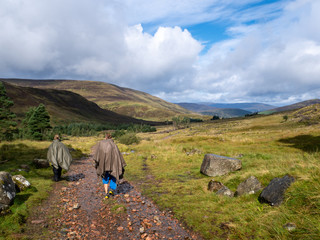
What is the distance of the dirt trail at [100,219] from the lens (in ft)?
20.9

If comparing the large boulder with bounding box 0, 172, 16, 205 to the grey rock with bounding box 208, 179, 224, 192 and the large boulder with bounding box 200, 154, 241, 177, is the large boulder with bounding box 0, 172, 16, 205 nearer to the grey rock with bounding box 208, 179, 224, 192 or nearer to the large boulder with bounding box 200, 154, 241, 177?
the grey rock with bounding box 208, 179, 224, 192

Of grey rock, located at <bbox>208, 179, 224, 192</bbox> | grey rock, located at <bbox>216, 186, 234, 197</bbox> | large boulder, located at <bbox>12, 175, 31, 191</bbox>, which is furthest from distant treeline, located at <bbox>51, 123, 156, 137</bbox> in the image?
grey rock, located at <bbox>216, 186, 234, 197</bbox>

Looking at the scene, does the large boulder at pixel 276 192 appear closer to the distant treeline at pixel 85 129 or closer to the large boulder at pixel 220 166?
the large boulder at pixel 220 166

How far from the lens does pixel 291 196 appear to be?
22.3 feet

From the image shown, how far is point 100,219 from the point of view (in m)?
A: 7.52

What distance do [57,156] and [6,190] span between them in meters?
4.83

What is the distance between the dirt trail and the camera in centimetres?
638

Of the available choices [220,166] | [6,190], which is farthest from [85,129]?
[6,190]

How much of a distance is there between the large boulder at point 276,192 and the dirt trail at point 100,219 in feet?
10.2

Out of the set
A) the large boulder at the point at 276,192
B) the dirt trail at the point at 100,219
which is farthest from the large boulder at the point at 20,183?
the large boulder at the point at 276,192

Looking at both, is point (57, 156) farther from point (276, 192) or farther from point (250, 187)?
point (276, 192)

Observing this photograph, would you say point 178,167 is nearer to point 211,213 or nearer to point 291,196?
point 211,213

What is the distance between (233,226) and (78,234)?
16.3 ft

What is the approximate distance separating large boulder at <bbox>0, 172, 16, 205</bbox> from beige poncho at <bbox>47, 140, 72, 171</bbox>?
420cm
